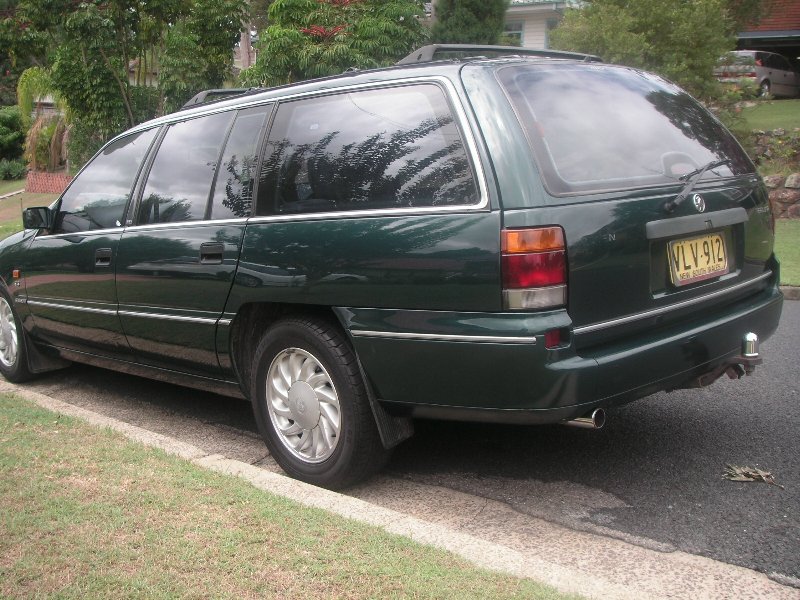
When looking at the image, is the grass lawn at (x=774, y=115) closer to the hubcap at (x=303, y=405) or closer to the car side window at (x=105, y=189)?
the car side window at (x=105, y=189)

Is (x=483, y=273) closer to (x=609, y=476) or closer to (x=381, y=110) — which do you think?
(x=381, y=110)

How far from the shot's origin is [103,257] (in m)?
4.86

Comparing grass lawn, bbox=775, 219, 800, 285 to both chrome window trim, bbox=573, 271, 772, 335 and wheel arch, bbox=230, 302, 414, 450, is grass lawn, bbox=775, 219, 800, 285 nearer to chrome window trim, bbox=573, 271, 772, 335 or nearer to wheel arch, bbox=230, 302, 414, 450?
chrome window trim, bbox=573, 271, 772, 335

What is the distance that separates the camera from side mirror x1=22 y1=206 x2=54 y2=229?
17.6ft

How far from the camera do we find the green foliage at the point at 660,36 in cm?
1270

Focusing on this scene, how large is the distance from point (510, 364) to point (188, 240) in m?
1.96

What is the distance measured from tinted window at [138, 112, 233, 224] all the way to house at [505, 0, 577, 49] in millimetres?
23203

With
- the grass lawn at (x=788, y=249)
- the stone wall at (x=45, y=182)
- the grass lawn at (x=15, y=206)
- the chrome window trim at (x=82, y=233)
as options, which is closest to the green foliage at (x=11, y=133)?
the stone wall at (x=45, y=182)

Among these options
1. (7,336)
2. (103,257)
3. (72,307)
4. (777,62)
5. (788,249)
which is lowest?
(788,249)

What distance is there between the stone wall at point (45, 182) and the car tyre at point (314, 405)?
871 inches

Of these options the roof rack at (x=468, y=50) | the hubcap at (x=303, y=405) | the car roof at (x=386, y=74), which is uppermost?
the roof rack at (x=468, y=50)

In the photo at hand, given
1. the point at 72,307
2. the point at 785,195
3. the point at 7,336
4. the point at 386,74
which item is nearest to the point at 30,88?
the point at 785,195

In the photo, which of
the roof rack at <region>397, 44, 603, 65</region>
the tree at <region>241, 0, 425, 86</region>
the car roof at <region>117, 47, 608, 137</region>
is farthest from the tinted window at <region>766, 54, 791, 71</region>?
the car roof at <region>117, 47, 608, 137</region>

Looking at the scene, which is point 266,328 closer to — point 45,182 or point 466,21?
point 466,21
